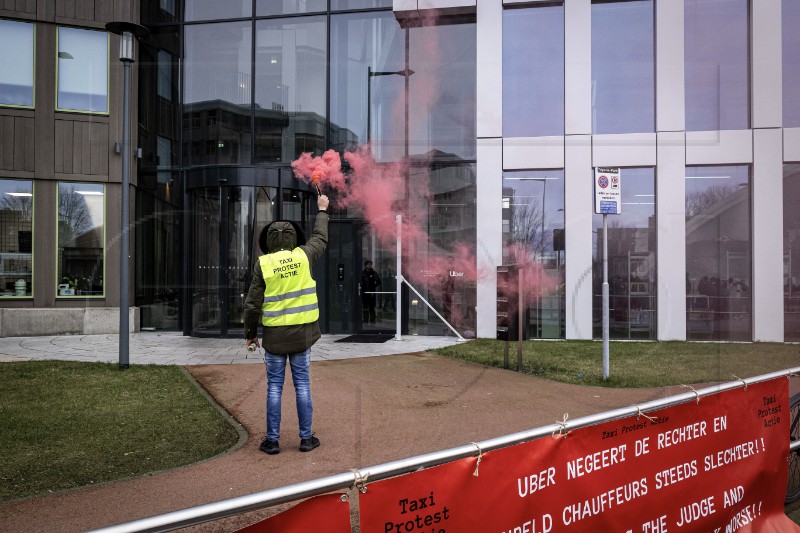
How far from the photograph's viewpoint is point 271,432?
4246mm

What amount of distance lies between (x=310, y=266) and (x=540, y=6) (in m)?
9.71

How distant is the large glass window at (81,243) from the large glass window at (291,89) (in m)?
3.84

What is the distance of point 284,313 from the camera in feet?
13.8

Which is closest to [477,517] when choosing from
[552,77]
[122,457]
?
[122,457]

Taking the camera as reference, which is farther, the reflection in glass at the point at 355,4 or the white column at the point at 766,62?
the reflection in glass at the point at 355,4

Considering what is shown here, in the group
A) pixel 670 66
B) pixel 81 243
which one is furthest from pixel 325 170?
pixel 670 66

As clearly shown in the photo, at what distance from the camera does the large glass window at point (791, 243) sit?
636cm

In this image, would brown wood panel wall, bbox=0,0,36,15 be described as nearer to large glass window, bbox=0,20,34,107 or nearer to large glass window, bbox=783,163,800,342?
large glass window, bbox=0,20,34,107

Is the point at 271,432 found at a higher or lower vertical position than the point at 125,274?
lower

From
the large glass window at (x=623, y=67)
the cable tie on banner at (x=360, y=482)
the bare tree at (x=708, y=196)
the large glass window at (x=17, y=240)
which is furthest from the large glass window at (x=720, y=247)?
the large glass window at (x=17, y=240)

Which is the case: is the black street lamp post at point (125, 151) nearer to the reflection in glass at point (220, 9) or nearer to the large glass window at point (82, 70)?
the reflection in glass at point (220, 9)

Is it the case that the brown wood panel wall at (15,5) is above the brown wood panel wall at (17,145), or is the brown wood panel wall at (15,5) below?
above

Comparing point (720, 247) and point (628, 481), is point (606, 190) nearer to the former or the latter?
point (720, 247)

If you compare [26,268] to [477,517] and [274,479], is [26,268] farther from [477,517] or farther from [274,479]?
[477,517]
